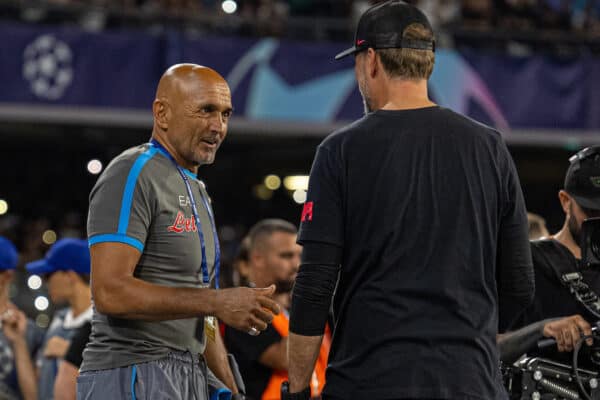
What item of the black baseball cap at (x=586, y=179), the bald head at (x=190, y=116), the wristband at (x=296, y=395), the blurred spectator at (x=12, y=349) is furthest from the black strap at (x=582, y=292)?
the blurred spectator at (x=12, y=349)

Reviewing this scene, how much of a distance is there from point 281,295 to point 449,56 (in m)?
5.59

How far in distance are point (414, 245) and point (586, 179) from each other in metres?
1.29

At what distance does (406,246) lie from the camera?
261 centimetres

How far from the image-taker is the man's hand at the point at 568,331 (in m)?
3.35

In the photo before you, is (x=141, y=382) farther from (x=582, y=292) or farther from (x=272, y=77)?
(x=272, y=77)

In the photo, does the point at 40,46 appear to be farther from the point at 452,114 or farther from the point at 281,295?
the point at 452,114

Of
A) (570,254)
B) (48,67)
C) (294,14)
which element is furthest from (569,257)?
(294,14)

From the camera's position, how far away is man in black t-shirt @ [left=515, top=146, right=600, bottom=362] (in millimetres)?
3621

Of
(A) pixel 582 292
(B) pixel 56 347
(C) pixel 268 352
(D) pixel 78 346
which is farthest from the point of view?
(B) pixel 56 347

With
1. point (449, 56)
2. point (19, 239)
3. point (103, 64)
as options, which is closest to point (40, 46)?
point (103, 64)

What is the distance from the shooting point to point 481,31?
35.2 feet

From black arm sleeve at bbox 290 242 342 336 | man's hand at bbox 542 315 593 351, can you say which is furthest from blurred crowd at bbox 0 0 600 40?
black arm sleeve at bbox 290 242 342 336

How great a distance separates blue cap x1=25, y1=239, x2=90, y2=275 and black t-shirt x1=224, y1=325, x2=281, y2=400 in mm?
1106

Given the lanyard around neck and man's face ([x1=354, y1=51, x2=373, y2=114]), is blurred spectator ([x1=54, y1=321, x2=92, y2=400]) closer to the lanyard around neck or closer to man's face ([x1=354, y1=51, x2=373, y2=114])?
the lanyard around neck
